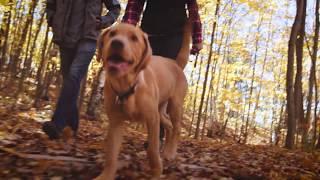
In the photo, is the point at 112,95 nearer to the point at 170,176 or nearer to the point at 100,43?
the point at 100,43

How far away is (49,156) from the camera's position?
373 centimetres

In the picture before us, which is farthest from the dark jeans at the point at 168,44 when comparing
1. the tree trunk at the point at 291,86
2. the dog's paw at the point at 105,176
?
the tree trunk at the point at 291,86

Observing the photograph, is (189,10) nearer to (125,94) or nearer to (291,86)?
(125,94)

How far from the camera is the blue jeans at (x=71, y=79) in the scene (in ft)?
15.2

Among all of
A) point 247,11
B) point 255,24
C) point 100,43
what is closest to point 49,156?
point 100,43

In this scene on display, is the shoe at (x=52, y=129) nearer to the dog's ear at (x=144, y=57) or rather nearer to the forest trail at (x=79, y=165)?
the forest trail at (x=79, y=165)

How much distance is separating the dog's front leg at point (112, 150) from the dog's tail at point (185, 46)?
1.74 metres

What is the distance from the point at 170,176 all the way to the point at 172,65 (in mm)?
1489

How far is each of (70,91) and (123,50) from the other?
199 centimetres

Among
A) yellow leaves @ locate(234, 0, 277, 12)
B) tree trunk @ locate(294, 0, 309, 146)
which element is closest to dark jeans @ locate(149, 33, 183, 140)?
tree trunk @ locate(294, 0, 309, 146)

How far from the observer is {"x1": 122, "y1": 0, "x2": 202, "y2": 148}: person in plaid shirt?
4.85 metres

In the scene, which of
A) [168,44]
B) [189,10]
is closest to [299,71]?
[189,10]

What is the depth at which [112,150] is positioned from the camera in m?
3.33

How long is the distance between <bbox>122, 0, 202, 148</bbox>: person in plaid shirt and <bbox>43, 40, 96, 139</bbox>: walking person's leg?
24.5 inches
